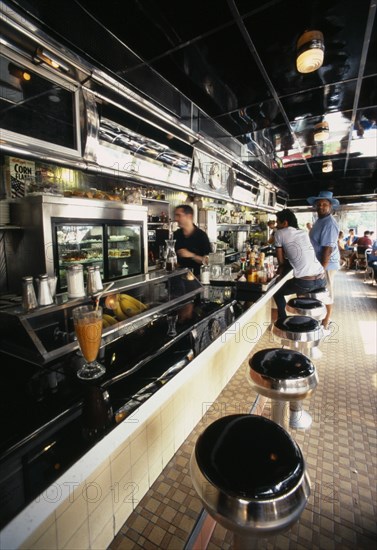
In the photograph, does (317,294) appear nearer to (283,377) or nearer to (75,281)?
(283,377)

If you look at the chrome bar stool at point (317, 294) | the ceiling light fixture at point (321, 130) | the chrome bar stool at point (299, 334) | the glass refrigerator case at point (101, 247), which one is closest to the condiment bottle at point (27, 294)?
the glass refrigerator case at point (101, 247)

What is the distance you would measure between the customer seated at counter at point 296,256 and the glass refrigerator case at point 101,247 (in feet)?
6.22

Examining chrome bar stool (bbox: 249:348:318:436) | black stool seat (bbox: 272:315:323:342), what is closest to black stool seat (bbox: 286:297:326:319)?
black stool seat (bbox: 272:315:323:342)

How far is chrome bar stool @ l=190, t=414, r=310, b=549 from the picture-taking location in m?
0.75

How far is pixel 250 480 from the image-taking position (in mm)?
778

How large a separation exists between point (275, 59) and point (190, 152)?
1238 mm

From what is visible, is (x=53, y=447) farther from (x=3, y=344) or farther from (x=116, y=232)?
(x=116, y=232)

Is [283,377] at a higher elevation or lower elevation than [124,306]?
lower

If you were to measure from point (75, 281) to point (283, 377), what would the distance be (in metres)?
1.21

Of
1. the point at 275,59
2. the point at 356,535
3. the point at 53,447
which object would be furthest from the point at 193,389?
the point at 275,59

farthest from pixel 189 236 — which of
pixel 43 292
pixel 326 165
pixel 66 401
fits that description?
pixel 326 165

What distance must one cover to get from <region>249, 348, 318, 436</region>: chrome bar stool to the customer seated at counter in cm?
167

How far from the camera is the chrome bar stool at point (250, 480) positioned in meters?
0.75

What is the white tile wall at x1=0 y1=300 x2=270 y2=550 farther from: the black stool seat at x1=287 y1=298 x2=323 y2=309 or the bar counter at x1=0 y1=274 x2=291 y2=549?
the black stool seat at x1=287 y1=298 x2=323 y2=309
